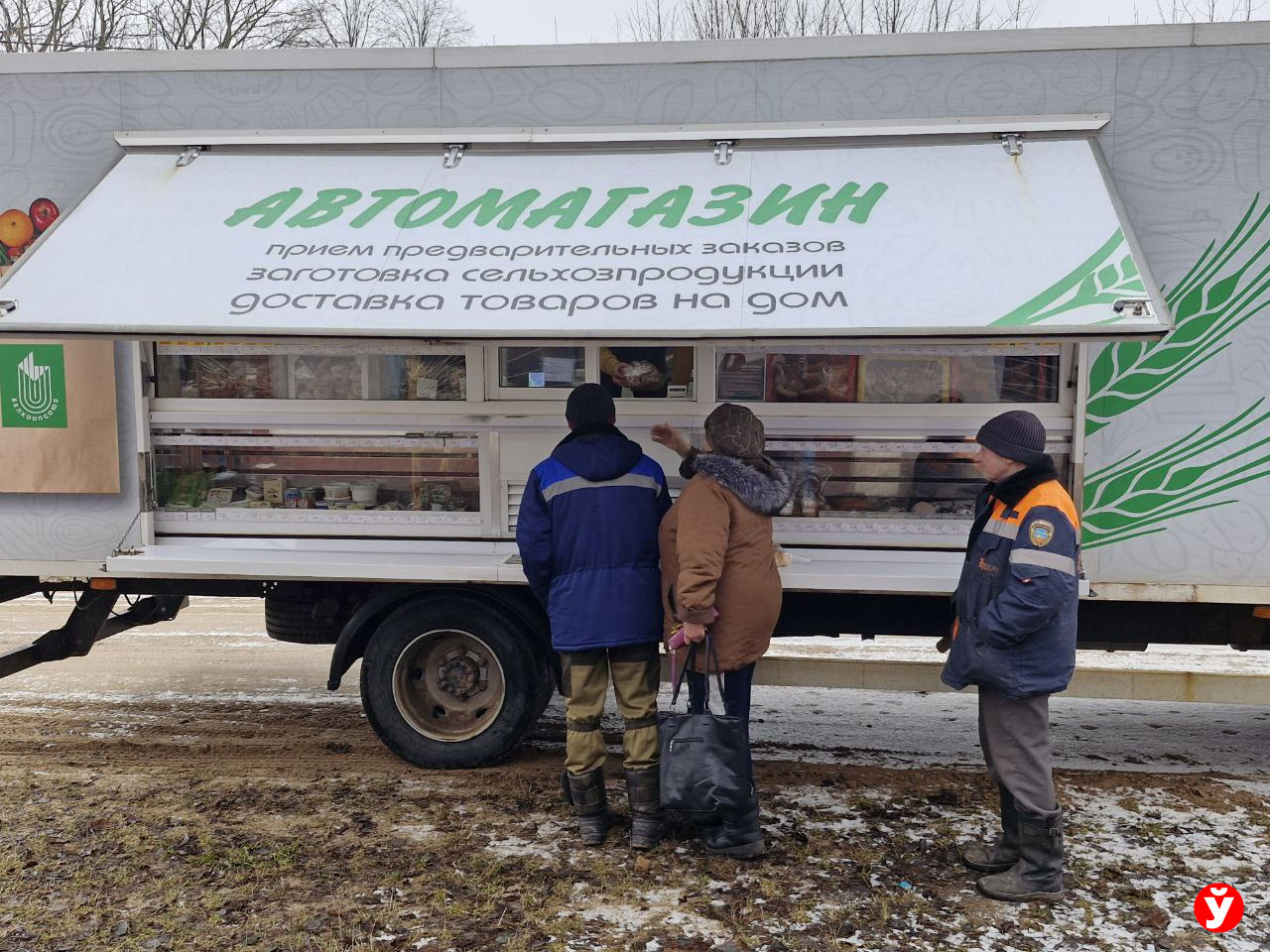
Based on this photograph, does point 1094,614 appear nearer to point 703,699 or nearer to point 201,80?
point 703,699

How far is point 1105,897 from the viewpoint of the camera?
3.86 metres

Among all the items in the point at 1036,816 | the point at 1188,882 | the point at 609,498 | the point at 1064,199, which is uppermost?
the point at 1064,199

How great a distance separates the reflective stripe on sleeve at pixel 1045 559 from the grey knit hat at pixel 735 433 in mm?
1075

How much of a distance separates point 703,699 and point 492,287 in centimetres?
182

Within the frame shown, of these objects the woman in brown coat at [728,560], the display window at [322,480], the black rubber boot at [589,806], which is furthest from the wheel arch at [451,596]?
the woman in brown coat at [728,560]

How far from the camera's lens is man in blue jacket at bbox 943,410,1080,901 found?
144 inches

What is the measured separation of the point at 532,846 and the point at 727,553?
4.73 feet

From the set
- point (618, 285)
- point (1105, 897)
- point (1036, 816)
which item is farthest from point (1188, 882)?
point (618, 285)

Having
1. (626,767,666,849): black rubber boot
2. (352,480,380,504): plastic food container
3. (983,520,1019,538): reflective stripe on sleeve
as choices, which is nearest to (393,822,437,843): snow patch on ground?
(626,767,666,849): black rubber boot

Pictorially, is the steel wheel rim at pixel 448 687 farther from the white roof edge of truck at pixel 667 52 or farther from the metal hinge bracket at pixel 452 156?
the white roof edge of truck at pixel 667 52

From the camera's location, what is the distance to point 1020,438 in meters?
3.76

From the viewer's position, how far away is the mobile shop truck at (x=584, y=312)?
413 centimetres

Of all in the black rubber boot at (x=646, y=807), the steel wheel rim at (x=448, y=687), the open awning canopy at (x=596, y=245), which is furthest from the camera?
the steel wheel rim at (x=448, y=687)

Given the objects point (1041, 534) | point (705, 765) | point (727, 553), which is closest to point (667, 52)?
point (727, 553)
